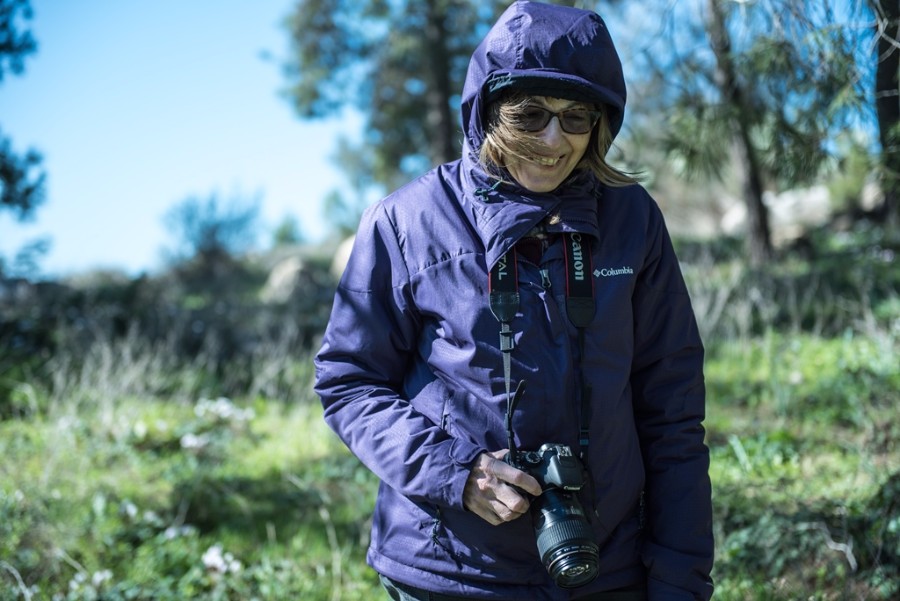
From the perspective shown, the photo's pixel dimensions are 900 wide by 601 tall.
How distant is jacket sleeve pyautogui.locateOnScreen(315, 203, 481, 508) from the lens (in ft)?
5.84

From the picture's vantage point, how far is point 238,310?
34.2 feet

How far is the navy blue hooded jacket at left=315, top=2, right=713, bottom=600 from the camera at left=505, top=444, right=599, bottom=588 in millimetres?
78

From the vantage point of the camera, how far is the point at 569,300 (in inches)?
71.6

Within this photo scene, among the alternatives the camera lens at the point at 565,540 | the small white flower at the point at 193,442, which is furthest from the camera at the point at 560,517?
the small white flower at the point at 193,442

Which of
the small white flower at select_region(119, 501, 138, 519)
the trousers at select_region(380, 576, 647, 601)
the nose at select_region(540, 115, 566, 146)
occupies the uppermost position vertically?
the nose at select_region(540, 115, 566, 146)

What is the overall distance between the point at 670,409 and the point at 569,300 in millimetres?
382

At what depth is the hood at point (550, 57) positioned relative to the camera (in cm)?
185

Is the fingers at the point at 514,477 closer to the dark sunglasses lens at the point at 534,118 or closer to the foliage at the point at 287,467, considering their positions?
the dark sunglasses lens at the point at 534,118

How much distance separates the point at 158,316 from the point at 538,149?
832 centimetres

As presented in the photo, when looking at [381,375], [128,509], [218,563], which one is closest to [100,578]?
[218,563]

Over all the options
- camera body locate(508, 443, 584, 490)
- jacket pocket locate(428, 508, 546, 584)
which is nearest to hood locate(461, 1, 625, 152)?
camera body locate(508, 443, 584, 490)

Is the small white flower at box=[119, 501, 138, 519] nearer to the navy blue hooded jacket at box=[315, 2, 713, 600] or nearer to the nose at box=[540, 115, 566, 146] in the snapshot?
the navy blue hooded jacket at box=[315, 2, 713, 600]

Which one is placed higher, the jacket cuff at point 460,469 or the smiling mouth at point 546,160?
the smiling mouth at point 546,160

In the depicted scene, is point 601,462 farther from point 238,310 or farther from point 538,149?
point 238,310
